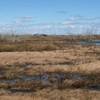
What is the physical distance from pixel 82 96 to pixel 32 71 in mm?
11989

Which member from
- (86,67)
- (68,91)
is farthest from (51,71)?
(68,91)

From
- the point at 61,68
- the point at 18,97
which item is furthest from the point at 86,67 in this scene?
the point at 18,97

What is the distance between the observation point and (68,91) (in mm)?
17250

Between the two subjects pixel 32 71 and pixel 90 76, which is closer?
pixel 90 76

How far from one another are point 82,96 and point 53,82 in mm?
5790

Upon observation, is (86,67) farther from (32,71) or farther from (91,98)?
(91,98)

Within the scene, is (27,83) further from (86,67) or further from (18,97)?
(86,67)

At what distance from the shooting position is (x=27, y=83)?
20.4 metres

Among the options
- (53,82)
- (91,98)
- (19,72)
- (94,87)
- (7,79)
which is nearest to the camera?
(91,98)

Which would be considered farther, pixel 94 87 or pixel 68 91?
pixel 94 87

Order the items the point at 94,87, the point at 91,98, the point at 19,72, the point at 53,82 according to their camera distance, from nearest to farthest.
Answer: the point at 91,98 < the point at 94,87 < the point at 53,82 < the point at 19,72

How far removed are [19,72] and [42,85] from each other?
696cm

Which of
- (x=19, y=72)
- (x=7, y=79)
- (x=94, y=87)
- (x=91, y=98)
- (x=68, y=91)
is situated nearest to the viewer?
(x=91, y=98)

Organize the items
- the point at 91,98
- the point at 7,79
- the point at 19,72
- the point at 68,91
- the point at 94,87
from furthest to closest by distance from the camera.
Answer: the point at 19,72 → the point at 7,79 → the point at 94,87 → the point at 68,91 → the point at 91,98
